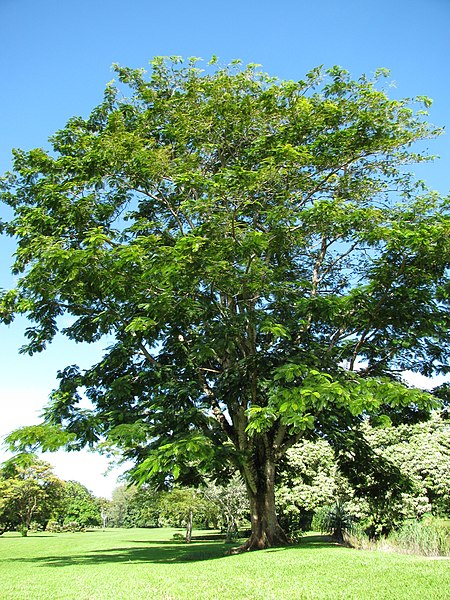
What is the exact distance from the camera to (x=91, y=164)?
12.8 meters

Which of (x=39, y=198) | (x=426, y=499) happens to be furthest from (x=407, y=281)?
(x=426, y=499)

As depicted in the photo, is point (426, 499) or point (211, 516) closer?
point (426, 499)

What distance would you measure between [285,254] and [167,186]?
3.97m

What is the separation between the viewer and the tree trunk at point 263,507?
Answer: 45.9ft

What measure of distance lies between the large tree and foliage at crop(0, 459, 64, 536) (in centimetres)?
3401

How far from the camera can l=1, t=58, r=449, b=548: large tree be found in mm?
10820

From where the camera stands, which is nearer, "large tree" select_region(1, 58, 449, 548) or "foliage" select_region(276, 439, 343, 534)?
"large tree" select_region(1, 58, 449, 548)

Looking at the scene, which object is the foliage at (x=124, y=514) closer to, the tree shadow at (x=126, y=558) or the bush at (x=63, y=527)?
the bush at (x=63, y=527)

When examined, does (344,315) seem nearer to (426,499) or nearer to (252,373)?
(252,373)

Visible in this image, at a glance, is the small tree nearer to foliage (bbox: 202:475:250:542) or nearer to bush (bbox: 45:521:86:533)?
foliage (bbox: 202:475:250:542)

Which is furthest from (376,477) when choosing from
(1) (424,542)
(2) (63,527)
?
(2) (63,527)

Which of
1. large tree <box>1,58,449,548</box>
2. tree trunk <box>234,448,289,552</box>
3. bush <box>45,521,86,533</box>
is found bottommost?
bush <box>45,521,86,533</box>

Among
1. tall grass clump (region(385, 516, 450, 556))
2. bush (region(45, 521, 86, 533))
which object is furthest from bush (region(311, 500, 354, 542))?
bush (region(45, 521, 86, 533))

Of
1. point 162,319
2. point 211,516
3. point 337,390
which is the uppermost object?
point 162,319
